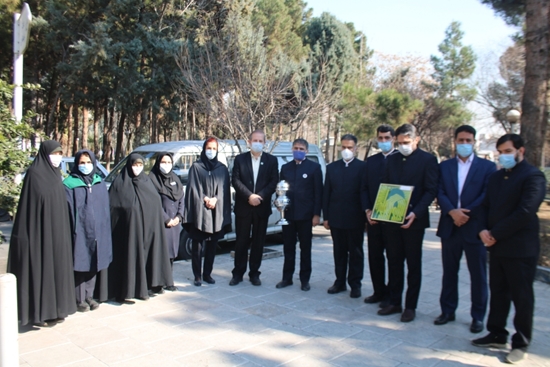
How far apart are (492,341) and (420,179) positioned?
1.72 m

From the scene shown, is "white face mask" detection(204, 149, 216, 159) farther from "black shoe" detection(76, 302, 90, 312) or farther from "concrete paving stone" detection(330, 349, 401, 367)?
"concrete paving stone" detection(330, 349, 401, 367)

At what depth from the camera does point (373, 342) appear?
4391 millimetres

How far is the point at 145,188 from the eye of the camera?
5.64 m

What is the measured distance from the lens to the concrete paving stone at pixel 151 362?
3857 millimetres

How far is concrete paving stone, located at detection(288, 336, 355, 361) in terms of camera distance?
4.09m

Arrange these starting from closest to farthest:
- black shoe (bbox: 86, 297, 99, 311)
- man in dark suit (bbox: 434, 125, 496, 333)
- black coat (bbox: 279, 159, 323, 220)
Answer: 1. man in dark suit (bbox: 434, 125, 496, 333)
2. black shoe (bbox: 86, 297, 99, 311)
3. black coat (bbox: 279, 159, 323, 220)

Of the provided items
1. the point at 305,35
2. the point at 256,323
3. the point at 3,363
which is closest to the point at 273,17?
the point at 305,35

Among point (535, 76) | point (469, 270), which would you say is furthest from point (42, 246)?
point (535, 76)

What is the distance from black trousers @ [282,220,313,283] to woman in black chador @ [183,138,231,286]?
0.89 metres

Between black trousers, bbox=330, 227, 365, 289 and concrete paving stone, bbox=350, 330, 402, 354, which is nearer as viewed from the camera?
concrete paving stone, bbox=350, 330, 402, 354

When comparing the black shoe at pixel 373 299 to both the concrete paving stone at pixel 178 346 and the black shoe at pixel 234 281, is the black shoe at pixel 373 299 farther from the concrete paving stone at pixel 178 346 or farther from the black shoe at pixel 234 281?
the concrete paving stone at pixel 178 346

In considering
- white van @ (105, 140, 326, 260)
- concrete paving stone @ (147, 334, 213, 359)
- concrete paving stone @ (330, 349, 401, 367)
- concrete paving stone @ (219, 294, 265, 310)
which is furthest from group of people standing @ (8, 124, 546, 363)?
white van @ (105, 140, 326, 260)

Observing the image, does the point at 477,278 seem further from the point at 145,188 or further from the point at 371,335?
the point at 145,188

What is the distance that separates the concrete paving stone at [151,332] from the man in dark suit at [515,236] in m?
3.07
